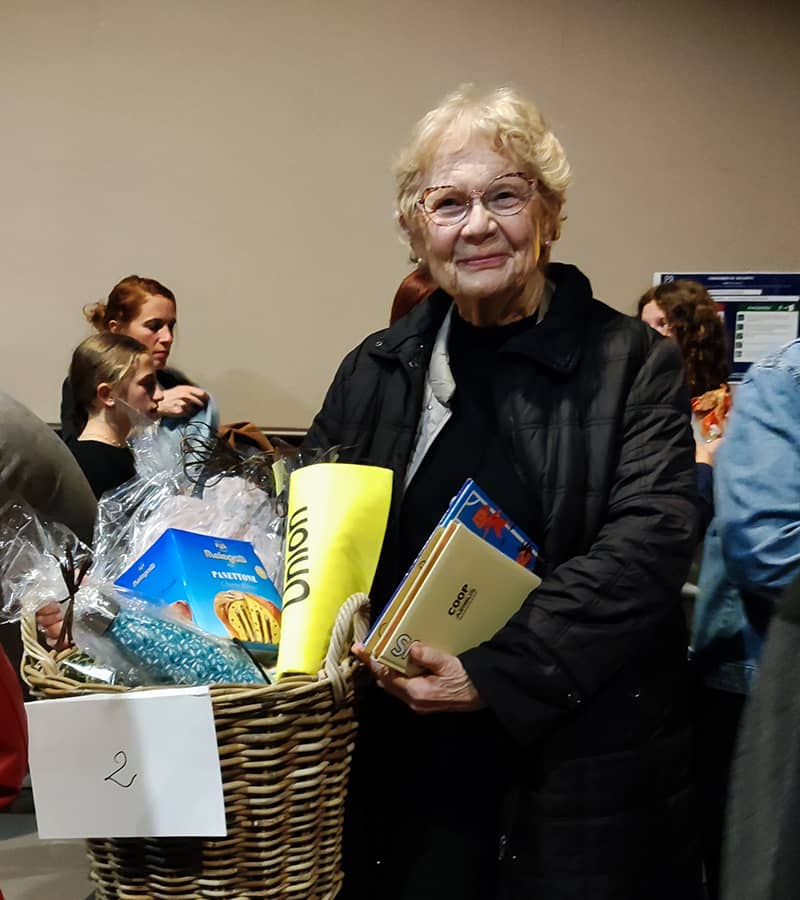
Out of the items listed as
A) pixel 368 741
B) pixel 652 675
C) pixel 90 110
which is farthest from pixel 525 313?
pixel 90 110

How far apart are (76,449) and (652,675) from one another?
1.53 meters

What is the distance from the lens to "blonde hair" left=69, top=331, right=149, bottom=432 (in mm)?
2494

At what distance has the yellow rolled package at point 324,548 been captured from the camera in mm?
1036

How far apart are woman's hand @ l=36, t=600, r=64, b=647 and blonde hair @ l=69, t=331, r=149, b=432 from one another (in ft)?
4.66

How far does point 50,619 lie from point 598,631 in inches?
25.4

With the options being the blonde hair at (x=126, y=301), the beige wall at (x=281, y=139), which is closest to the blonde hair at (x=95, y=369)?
the blonde hair at (x=126, y=301)

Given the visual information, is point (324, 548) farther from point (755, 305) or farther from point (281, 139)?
point (755, 305)

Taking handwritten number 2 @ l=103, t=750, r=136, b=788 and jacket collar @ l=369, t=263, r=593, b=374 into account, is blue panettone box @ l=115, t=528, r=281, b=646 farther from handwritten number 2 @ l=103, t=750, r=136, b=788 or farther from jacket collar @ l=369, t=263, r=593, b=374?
jacket collar @ l=369, t=263, r=593, b=374

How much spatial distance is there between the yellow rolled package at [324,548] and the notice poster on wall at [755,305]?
9.93 feet

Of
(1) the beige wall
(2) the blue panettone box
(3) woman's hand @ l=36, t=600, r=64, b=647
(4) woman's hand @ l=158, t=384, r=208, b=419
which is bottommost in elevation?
(3) woman's hand @ l=36, t=600, r=64, b=647

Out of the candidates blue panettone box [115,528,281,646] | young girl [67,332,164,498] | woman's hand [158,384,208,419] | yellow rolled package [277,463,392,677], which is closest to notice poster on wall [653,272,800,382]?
woman's hand [158,384,208,419]

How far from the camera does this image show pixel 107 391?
2.49m

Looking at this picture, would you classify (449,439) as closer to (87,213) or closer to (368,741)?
(368,741)

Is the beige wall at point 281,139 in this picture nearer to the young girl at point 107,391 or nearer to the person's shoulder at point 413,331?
the young girl at point 107,391
